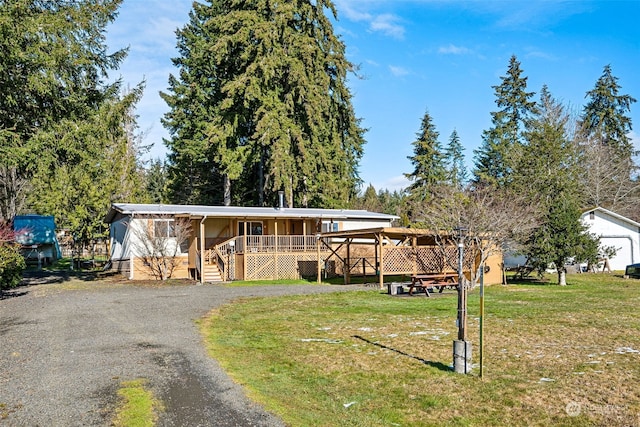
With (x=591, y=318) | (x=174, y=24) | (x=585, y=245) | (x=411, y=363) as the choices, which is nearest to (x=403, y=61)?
(x=585, y=245)

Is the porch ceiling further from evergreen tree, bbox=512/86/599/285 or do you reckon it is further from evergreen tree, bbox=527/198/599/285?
evergreen tree, bbox=512/86/599/285

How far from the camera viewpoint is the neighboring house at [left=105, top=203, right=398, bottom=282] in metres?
22.3

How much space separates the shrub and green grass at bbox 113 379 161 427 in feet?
38.7

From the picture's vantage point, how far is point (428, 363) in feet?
23.7

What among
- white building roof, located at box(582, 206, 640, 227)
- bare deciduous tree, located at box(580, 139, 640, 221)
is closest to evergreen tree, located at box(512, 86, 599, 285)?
white building roof, located at box(582, 206, 640, 227)

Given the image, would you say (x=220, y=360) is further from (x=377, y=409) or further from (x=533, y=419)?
(x=533, y=419)

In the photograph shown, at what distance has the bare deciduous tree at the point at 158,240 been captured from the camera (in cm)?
2248

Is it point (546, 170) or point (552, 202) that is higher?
point (546, 170)

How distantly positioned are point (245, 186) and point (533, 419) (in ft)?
102

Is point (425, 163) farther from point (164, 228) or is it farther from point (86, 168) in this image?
→ point (86, 168)

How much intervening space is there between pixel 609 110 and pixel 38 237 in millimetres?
48500

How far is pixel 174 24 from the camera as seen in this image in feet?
109

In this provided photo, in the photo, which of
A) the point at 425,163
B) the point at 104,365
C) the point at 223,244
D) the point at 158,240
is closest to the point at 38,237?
the point at 158,240

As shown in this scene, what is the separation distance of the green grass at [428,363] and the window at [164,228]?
423 inches
